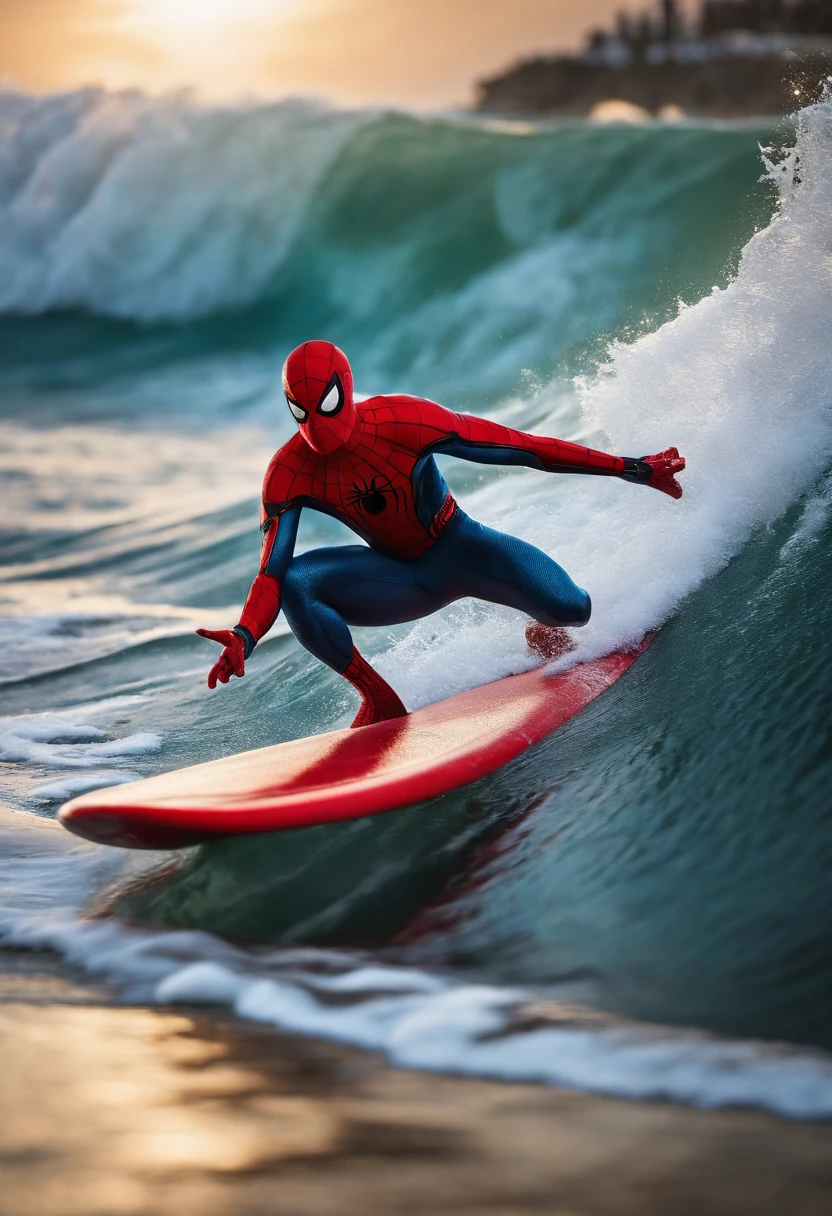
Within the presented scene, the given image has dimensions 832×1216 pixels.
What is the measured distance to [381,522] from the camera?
3396 millimetres

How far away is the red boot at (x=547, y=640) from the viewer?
380 centimetres

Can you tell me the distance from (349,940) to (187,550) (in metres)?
5.11

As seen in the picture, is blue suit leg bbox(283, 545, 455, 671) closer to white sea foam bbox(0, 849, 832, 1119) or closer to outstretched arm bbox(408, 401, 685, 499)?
outstretched arm bbox(408, 401, 685, 499)

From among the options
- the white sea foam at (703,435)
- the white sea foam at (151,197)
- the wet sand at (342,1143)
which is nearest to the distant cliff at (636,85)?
the white sea foam at (151,197)

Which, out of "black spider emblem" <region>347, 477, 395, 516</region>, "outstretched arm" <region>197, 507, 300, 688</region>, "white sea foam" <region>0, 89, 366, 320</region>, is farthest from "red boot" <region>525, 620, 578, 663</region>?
"white sea foam" <region>0, 89, 366, 320</region>

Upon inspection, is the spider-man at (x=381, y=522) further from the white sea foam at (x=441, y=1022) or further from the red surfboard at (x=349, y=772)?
the white sea foam at (x=441, y=1022)

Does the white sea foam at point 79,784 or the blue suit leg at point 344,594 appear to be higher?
the blue suit leg at point 344,594

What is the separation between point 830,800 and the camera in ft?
8.28

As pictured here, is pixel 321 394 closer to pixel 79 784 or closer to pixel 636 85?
pixel 79 784

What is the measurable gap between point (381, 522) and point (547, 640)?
73 cm

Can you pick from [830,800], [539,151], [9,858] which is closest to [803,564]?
[830,800]

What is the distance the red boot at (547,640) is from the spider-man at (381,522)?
12cm

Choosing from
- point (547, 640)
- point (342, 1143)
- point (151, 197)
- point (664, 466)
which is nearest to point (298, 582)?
point (547, 640)

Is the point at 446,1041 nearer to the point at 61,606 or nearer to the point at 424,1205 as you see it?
the point at 424,1205
